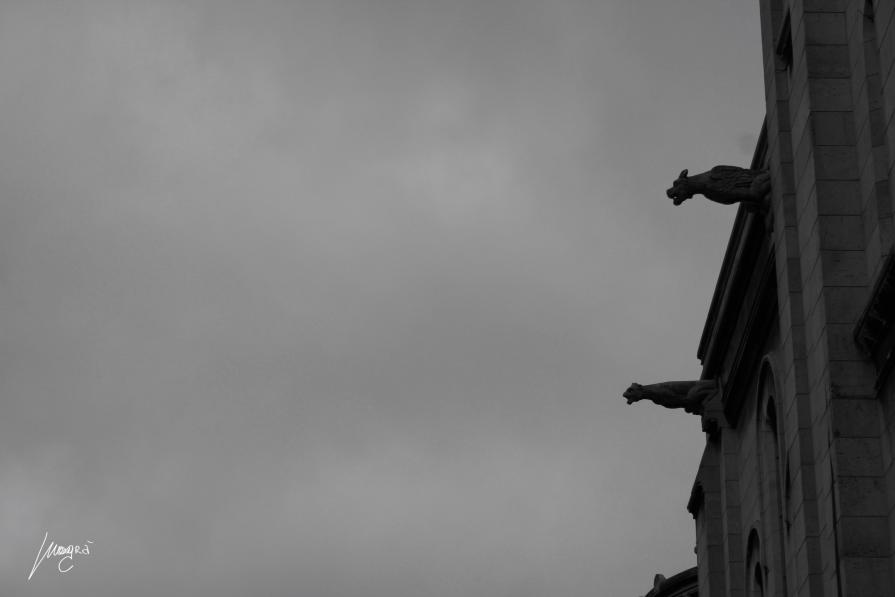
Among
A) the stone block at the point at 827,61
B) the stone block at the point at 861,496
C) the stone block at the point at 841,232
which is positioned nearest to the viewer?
the stone block at the point at 861,496

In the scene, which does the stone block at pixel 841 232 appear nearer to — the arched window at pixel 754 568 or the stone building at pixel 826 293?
the stone building at pixel 826 293

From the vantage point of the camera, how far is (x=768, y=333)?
1430 inches

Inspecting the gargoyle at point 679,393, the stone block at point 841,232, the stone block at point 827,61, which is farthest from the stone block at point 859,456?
the gargoyle at point 679,393

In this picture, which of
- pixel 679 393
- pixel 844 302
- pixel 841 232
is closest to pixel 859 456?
pixel 844 302

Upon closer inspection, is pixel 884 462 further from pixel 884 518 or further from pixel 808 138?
pixel 808 138

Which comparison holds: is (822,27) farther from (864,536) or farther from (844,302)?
(864,536)

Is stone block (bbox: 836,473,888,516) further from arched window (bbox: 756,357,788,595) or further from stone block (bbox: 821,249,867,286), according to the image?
arched window (bbox: 756,357,788,595)

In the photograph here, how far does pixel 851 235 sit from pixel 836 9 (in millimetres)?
4220

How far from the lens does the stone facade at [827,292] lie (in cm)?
2708

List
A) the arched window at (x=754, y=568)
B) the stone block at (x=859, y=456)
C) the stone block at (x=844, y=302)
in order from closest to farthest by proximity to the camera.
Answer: the stone block at (x=859, y=456) < the stone block at (x=844, y=302) < the arched window at (x=754, y=568)

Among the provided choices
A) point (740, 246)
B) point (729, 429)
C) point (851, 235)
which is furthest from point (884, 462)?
point (729, 429)

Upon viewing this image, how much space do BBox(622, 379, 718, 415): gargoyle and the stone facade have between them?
511 cm

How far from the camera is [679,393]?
42594mm

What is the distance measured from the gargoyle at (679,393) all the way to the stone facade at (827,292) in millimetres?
5112
